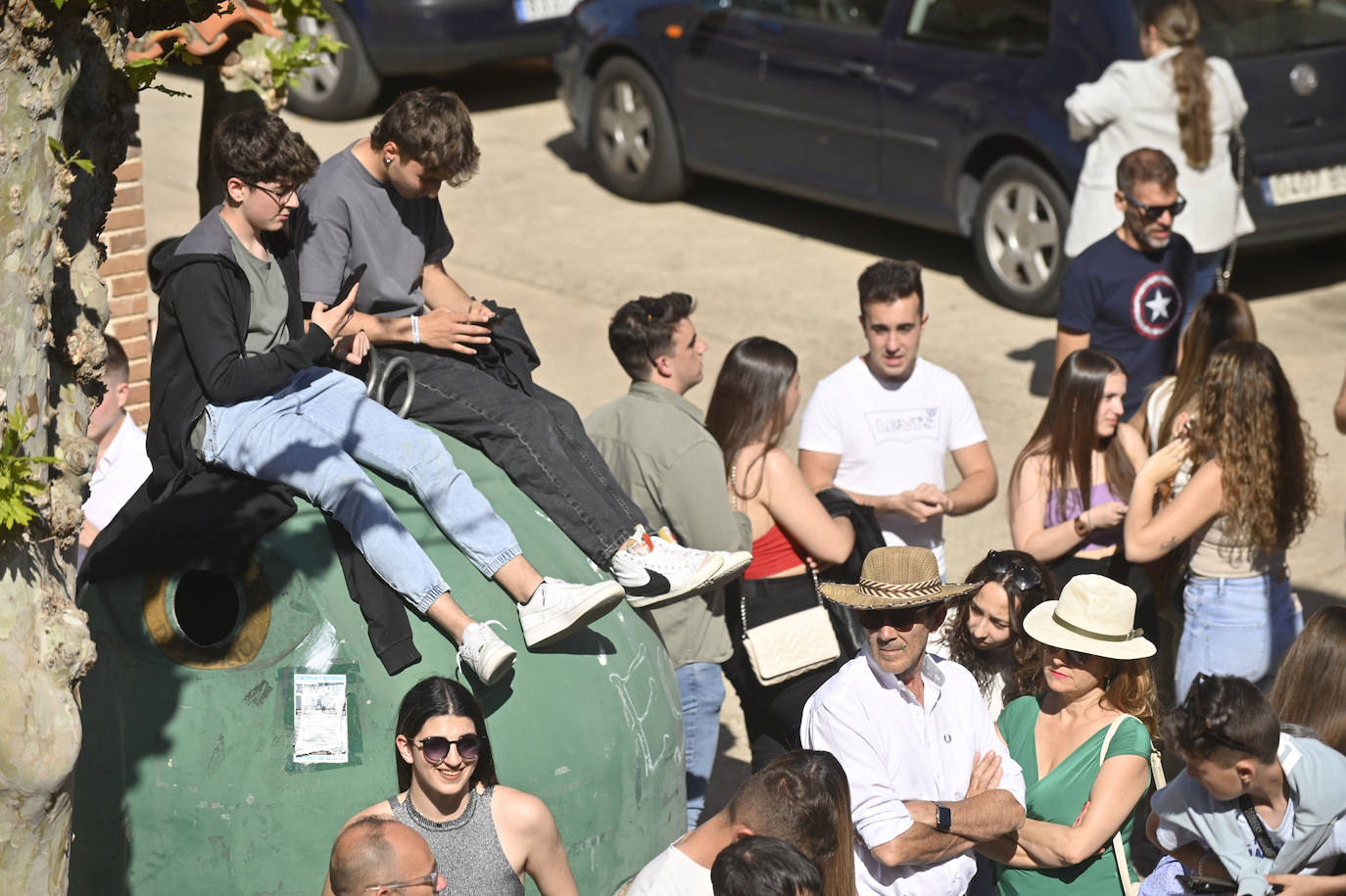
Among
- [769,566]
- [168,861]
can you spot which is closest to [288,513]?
[168,861]

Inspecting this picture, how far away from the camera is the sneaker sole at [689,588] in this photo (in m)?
4.74

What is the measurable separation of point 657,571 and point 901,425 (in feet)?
5.52

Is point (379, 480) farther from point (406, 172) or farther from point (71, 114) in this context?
point (71, 114)

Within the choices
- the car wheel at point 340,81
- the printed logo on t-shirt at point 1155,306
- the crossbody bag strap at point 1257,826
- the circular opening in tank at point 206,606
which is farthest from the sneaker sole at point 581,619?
the car wheel at point 340,81

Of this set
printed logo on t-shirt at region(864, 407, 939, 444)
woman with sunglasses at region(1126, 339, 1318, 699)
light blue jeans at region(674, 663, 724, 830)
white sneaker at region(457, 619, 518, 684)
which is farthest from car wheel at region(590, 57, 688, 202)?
white sneaker at region(457, 619, 518, 684)

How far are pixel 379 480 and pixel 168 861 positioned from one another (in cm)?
109

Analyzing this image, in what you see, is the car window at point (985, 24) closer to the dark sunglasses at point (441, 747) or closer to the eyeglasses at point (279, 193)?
the eyeglasses at point (279, 193)

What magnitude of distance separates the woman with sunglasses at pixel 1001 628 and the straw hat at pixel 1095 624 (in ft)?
0.98

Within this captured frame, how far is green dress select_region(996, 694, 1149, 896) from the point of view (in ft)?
14.6

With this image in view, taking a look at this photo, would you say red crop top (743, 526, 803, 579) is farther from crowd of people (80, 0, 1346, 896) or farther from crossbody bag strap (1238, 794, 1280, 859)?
crossbody bag strap (1238, 794, 1280, 859)

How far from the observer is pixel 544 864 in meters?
4.06

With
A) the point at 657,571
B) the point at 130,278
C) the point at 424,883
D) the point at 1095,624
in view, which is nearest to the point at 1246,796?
the point at 1095,624

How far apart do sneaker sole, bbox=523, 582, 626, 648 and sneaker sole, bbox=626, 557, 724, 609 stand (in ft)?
1.33

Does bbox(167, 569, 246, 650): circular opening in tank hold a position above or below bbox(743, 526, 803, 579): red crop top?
above
